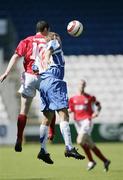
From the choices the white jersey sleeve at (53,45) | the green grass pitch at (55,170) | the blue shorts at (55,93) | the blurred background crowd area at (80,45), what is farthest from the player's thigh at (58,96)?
the blurred background crowd area at (80,45)

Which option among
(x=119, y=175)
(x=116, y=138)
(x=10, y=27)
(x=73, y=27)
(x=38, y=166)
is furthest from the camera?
(x=10, y=27)

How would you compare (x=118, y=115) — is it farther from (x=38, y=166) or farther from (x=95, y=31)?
(x=38, y=166)

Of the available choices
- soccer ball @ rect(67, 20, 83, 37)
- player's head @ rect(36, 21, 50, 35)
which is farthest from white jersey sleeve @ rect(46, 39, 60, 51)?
soccer ball @ rect(67, 20, 83, 37)

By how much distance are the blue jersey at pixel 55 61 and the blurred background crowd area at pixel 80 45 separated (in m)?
14.4

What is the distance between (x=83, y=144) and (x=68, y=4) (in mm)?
13325

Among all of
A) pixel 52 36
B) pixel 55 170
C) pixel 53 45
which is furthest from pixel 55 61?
pixel 55 170

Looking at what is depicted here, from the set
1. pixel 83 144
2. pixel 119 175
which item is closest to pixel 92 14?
pixel 83 144

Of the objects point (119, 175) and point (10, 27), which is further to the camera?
point (10, 27)

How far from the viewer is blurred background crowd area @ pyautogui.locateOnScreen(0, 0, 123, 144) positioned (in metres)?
25.4

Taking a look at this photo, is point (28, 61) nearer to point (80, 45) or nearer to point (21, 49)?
point (21, 49)

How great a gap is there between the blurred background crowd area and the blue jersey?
1439cm

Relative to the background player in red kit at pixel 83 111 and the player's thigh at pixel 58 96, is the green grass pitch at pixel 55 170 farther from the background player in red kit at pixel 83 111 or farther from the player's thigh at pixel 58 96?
the player's thigh at pixel 58 96

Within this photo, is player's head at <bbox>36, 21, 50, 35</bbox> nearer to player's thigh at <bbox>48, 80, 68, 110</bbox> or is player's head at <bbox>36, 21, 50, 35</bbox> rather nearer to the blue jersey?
the blue jersey

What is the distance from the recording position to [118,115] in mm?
25688
